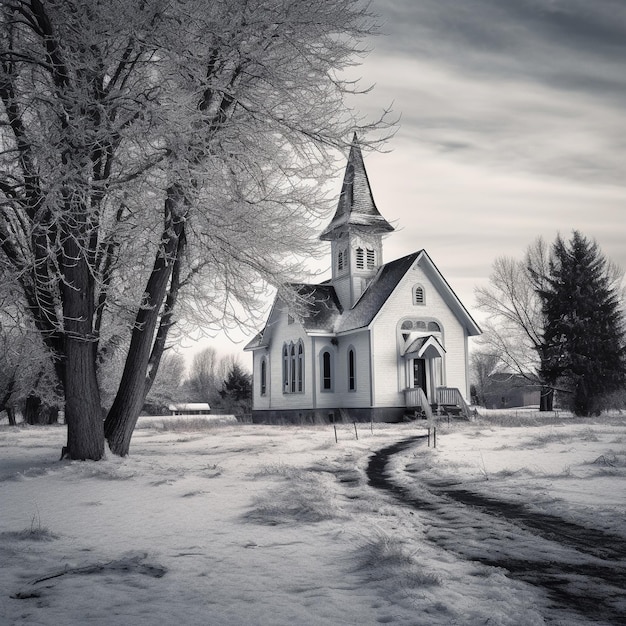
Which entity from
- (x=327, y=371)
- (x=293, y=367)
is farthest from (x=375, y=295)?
(x=293, y=367)

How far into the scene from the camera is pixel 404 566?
4352 mm

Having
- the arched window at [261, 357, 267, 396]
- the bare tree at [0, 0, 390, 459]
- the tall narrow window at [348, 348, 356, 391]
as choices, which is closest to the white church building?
the tall narrow window at [348, 348, 356, 391]

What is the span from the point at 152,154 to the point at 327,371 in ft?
74.0

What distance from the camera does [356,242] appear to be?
32.5 m

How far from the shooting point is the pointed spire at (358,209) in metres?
31.6

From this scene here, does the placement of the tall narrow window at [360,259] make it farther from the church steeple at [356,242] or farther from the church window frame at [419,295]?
the church window frame at [419,295]

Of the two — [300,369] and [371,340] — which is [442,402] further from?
[300,369]

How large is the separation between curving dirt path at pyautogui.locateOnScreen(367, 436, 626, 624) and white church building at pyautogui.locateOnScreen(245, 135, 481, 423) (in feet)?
64.3

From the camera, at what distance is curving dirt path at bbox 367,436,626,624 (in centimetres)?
393

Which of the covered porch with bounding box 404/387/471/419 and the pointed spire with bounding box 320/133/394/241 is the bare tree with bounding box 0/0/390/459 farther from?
the pointed spire with bounding box 320/133/394/241

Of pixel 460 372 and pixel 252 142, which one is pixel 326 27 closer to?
pixel 252 142

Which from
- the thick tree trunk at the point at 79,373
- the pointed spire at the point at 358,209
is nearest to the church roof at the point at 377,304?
the pointed spire at the point at 358,209

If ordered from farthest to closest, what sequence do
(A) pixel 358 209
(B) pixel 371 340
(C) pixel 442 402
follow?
(A) pixel 358 209, (C) pixel 442 402, (B) pixel 371 340

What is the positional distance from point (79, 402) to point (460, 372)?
878 inches
